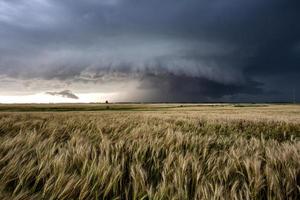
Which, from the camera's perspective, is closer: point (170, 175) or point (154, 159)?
point (170, 175)

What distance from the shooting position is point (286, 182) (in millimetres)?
2473

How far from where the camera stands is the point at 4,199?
66.2 inches

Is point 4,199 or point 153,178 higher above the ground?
point 4,199

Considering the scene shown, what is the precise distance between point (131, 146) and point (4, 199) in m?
Result: 2.15

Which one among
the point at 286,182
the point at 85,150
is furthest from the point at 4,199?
the point at 286,182

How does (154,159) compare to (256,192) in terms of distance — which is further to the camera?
(154,159)

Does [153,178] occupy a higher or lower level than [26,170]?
lower

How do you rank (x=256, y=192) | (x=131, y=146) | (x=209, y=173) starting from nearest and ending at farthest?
1. (x=256, y=192)
2. (x=209, y=173)
3. (x=131, y=146)

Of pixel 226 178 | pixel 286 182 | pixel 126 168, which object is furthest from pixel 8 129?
pixel 286 182

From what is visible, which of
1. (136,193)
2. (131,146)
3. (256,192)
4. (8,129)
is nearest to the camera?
(136,193)

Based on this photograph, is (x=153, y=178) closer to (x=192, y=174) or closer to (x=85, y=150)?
(x=192, y=174)

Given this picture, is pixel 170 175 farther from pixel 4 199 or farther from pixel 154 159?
pixel 4 199

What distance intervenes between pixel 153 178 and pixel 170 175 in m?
0.32

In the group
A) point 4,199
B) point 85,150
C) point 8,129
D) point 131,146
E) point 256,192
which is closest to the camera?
point 4,199
